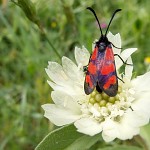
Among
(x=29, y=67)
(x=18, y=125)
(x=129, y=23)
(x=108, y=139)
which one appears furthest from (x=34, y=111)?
(x=108, y=139)

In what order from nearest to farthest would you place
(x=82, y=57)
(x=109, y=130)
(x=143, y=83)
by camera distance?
(x=109, y=130) → (x=143, y=83) → (x=82, y=57)

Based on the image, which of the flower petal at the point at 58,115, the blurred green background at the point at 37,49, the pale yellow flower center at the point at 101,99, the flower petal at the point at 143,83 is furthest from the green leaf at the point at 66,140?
the blurred green background at the point at 37,49

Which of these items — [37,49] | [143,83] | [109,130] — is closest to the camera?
[109,130]

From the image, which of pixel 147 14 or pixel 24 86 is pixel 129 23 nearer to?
pixel 147 14

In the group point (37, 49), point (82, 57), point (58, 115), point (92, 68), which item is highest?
point (37, 49)

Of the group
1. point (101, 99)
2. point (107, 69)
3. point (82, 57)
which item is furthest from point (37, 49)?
point (107, 69)

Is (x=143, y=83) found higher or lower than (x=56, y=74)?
lower

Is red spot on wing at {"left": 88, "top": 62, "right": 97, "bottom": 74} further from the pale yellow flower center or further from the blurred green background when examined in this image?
the blurred green background

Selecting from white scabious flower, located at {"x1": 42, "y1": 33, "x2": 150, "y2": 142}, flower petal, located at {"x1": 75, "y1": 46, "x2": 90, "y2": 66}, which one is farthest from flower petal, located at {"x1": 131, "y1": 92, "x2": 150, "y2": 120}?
flower petal, located at {"x1": 75, "y1": 46, "x2": 90, "y2": 66}

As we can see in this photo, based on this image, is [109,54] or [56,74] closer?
[109,54]

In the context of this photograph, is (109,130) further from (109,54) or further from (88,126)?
(109,54)
